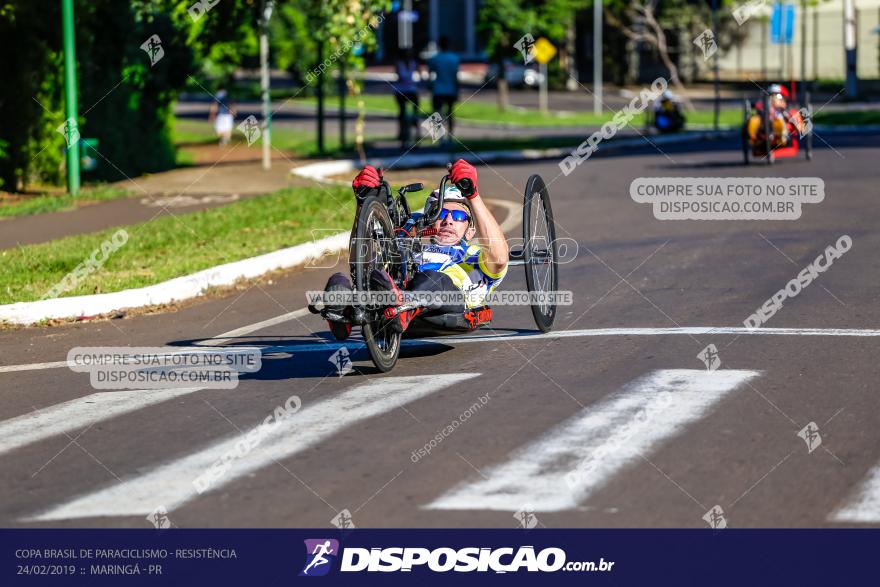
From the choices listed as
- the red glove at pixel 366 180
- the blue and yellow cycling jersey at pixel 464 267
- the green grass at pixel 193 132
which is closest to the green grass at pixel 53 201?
the blue and yellow cycling jersey at pixel 464 267

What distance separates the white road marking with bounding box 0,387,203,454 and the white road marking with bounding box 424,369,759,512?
2701mm

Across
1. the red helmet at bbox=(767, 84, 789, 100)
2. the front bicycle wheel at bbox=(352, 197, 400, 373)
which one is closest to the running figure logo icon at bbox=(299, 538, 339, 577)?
the front bicycle wheel at bbox=(352, 197, 400, 373)

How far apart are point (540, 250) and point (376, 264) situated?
5.95 feet

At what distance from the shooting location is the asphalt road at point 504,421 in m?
6.38

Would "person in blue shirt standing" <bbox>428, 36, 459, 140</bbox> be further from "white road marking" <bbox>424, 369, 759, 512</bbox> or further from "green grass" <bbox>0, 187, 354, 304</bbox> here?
"white road marking" <bbox>424, 369, 759, 512</bbox>

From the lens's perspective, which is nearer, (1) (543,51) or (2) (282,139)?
(2) (282,139)

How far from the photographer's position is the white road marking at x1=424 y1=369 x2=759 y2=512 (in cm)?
643

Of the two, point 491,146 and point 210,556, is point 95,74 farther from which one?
point 210,556

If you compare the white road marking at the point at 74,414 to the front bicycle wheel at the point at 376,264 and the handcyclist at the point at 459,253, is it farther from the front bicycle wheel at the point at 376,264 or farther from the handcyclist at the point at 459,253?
the handcyclist at the point at 459,253

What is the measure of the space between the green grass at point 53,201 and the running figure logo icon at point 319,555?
13791 mm

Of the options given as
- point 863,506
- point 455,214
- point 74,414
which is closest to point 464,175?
point 455,214

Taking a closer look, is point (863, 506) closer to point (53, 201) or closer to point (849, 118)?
point (53, 201)

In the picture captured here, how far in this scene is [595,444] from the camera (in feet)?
23.9

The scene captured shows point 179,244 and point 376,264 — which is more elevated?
point 376,264
